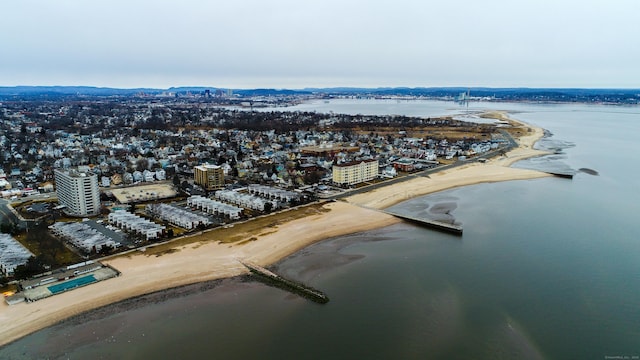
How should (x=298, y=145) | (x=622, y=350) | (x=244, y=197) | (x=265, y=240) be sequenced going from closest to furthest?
(x=622, y=350) → (x=265, y=240) → (x=244, y=197) → (x=298, y=145)

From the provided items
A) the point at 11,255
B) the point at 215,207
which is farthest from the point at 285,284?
the point at 11,255

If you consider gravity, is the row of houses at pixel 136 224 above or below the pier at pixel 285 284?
above

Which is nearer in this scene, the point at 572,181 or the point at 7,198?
the point at 7,198

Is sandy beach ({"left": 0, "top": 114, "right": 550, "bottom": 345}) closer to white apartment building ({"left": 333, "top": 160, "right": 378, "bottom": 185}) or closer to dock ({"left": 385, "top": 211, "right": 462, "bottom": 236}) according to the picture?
dock ({"left": 385, "top": 211, "right": 462, "bottom": 236})

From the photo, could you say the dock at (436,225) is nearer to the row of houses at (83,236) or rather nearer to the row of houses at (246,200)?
the row of houses at (246,200)

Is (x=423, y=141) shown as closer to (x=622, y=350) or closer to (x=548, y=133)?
(x=548, y=133)

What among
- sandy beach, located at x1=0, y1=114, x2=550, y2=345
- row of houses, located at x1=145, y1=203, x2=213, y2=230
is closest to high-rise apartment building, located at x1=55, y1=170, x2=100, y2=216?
row of houses, located at x1=145, y1=203, x2=213, y2=230

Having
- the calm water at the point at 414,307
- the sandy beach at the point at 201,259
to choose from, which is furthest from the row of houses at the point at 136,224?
the calm water at the point at 414,307

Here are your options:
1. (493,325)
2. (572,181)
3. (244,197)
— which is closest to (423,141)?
(572,181)
